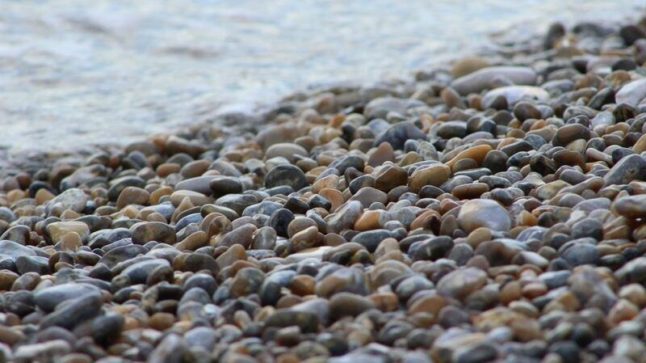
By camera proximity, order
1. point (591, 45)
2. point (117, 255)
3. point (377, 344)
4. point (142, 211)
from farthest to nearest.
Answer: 1. point (591, 45)
2. point (142, 211)
3. point (117, 255)
4. point (377, 344)

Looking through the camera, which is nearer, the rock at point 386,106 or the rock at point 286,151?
the rock at point 286,151

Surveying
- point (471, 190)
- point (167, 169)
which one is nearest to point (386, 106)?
point (167, 169)

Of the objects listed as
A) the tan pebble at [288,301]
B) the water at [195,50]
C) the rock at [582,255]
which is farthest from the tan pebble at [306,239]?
the water at [195,50]

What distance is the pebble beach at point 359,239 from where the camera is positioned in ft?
7.57

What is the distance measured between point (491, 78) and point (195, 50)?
8.24 ft

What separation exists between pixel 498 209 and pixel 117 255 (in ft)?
3.97

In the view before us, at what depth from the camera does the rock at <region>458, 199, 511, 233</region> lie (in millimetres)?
2877

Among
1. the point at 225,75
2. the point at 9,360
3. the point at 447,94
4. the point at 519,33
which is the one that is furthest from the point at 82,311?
the point at 519,33

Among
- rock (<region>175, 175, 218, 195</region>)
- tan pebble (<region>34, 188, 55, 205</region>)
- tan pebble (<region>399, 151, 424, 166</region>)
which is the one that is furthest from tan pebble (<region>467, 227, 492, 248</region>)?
tan pebble (<region>34, 188, 55, 205</region>)

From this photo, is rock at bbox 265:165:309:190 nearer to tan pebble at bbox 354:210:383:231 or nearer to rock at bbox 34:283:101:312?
tan pebble at bbox 354:210:383:231

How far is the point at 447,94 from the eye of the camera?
4.95m

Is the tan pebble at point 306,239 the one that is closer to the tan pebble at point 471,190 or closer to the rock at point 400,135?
the tan pebble at point 471,190

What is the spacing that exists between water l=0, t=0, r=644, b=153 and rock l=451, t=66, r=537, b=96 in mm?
846

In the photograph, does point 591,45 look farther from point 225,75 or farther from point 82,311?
point 82,311
